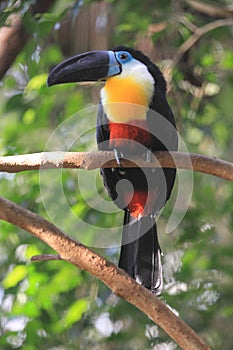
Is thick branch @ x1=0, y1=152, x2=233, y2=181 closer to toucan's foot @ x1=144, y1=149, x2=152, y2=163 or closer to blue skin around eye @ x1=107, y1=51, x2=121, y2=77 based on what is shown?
toucan's foot @ x1=144, y1=149, x2=152, y2=163

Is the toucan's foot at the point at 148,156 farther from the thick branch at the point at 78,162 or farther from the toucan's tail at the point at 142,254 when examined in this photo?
the toucan's tail at the point at 142,254

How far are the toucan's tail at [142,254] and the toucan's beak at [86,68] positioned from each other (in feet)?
2.02

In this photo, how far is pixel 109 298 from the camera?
149 inches

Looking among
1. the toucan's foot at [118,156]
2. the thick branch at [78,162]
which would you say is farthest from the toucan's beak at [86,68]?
the thick branch at [78,162]

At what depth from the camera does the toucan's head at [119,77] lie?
9.70ft

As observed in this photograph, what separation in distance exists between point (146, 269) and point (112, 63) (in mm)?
832

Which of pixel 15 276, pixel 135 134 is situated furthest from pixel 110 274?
pixel 15 276

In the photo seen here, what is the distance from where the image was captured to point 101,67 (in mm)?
3051

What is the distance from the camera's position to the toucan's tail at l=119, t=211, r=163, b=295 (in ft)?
9.70

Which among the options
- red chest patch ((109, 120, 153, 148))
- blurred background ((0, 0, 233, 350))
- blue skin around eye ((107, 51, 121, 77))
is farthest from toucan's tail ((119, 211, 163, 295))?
blue skin around eye ((107, 51, 121, 77))

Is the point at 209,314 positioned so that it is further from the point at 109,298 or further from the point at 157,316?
the point at 157,316

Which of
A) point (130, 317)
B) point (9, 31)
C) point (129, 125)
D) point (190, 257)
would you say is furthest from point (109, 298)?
point (9, 31)

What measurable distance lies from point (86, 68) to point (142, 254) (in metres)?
0.76

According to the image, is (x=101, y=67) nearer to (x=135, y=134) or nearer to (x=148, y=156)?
(x=135, y=134)
